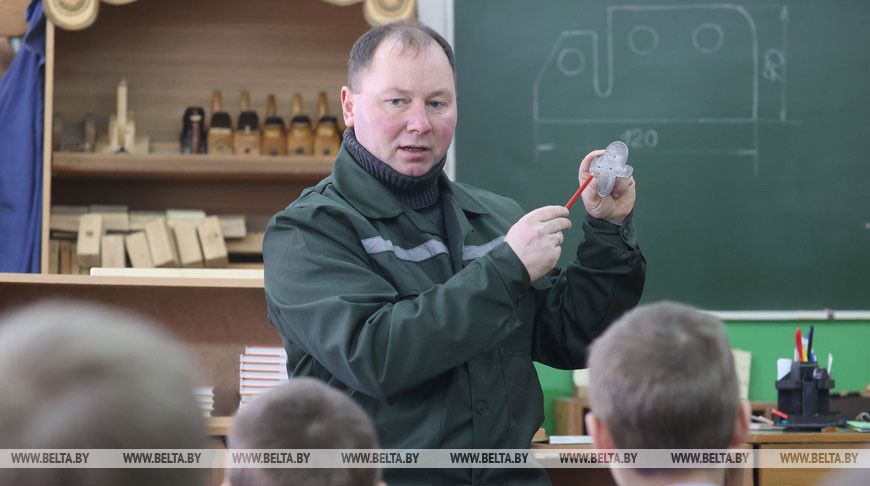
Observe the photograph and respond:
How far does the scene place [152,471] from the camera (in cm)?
66

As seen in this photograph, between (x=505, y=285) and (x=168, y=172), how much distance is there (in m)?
2.89

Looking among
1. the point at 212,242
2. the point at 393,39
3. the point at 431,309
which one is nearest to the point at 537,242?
the point at 431,309

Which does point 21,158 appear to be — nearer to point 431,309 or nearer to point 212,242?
point 212,242

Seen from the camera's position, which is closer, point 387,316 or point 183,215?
point 387,316

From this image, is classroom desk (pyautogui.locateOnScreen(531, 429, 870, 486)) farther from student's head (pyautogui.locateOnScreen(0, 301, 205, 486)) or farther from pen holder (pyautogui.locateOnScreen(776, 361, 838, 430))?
student's head (pyautogui.locateOnScreen(0, 301, 205, 486))

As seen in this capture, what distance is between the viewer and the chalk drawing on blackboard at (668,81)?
4031 mm

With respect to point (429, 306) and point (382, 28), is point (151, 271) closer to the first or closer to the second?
point (382, 28)

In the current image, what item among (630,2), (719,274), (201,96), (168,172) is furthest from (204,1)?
(719,274)

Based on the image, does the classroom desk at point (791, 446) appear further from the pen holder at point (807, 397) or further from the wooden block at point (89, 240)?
the wooden block at point (89, 240)

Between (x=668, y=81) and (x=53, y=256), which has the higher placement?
(x=668, y=81)

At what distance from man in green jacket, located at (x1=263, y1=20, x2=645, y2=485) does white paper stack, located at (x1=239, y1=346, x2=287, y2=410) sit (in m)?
1.33

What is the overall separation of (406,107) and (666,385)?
2.89 ft

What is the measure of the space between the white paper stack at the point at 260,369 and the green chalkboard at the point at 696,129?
4.16 feet

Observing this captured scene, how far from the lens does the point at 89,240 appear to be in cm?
401
